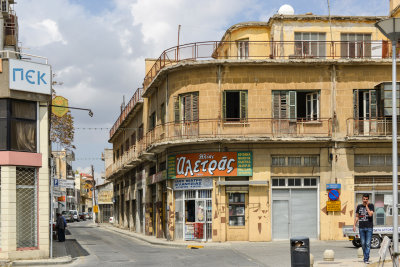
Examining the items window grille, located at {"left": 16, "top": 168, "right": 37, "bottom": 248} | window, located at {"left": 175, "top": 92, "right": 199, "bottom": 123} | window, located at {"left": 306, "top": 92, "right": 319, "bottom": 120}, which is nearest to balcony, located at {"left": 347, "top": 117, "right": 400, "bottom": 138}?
window, located at {"left": 306, "top": 92, "right": 319, "bottom": 120}

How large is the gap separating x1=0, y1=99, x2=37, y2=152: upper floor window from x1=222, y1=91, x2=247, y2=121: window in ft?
37.1

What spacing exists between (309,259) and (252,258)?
5.81 metres

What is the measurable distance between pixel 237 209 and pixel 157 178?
266 inches

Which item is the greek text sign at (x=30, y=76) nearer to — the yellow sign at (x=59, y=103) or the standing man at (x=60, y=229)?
the yellow sign at (x=59, y=103)

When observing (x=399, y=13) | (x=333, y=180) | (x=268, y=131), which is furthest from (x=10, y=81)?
(x=399, y=13)

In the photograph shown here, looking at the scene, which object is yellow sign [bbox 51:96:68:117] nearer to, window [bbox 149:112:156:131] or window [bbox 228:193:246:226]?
window [bbox 228:193:246:226]

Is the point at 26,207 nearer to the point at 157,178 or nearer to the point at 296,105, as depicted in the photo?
the point at 157,178

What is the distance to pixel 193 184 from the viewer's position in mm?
30500

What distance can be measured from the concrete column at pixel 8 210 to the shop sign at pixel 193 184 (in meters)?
11.6

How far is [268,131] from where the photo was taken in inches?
1177

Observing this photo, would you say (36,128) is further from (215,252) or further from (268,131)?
(268,131)

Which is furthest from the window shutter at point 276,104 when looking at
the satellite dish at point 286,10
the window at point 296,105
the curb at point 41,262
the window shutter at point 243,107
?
the curb at point 41,262

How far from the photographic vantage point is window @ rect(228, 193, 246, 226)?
29734 millimetres

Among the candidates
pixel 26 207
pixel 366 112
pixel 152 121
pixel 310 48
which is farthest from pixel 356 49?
pixel 26 207
